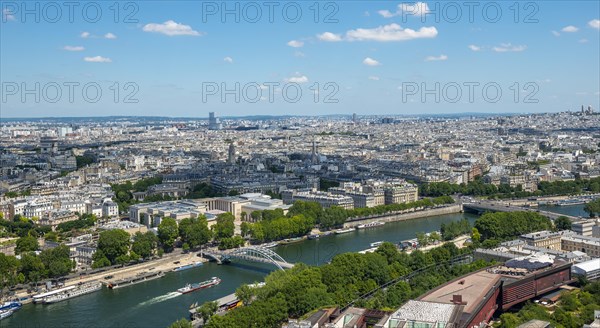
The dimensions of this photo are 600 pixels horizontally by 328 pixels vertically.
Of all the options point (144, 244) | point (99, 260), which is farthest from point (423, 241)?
point (99, 260)

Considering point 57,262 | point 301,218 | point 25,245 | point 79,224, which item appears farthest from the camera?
point 79,224

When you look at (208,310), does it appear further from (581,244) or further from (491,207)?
(491,207)

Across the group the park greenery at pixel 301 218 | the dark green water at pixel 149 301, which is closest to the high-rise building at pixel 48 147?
the park greenery at pixel 301 218

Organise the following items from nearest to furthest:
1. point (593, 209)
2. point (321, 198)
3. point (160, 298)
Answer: point (160, 298), point (593, 209), point (321, 198)

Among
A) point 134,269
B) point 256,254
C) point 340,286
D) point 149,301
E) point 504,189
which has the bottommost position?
point 149,301

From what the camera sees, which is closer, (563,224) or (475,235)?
(475,235)

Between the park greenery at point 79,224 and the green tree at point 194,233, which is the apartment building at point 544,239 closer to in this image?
the green tree at point 194,233
